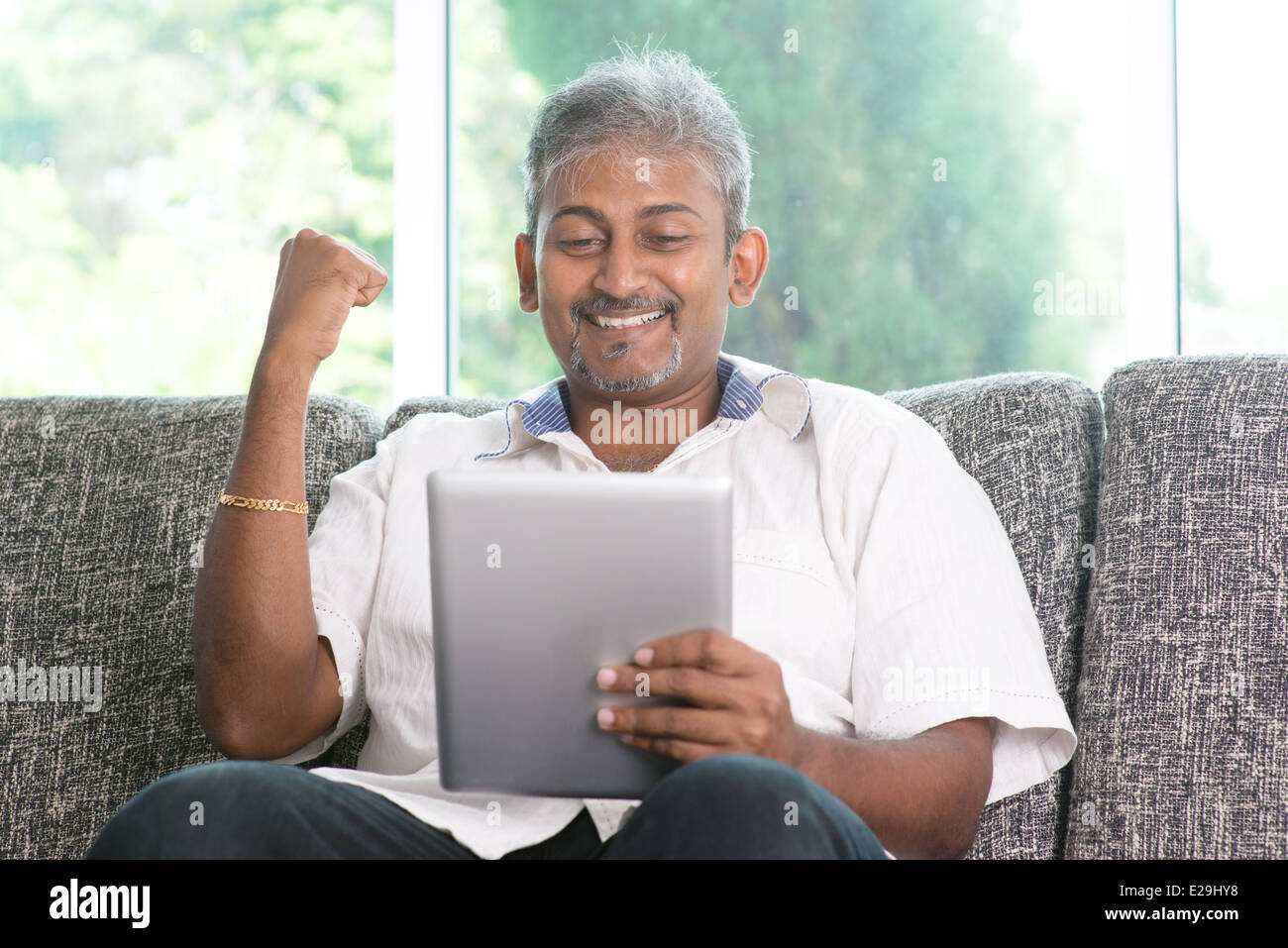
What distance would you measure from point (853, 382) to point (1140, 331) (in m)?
0.58

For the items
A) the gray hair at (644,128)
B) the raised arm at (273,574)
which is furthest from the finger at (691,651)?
the gray hair at (644,128)

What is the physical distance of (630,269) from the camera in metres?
1.41

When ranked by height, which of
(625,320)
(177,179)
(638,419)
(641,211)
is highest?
(177,179)

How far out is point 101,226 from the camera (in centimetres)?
289

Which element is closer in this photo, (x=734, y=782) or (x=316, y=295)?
(x=734, y=782)

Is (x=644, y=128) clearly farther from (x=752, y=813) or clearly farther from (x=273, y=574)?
(x=752, y=813)

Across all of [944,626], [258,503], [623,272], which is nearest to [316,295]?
[258,503]

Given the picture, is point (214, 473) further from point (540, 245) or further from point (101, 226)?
point (101, 226)

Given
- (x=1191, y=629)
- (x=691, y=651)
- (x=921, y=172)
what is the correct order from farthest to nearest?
(x=921, y=172) < (x=1191, y=629) < (x=691, y=651)

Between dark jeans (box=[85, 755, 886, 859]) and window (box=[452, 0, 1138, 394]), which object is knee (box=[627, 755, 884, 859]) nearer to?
dark jeans (box=[85, 755, 886, 859])

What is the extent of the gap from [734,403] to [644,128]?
353 mm

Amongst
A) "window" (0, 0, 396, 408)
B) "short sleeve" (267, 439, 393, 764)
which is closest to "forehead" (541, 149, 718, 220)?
"short sleeve" (267, 439, 393, 764)

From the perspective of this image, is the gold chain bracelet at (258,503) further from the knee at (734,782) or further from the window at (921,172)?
the window at (921,172)
